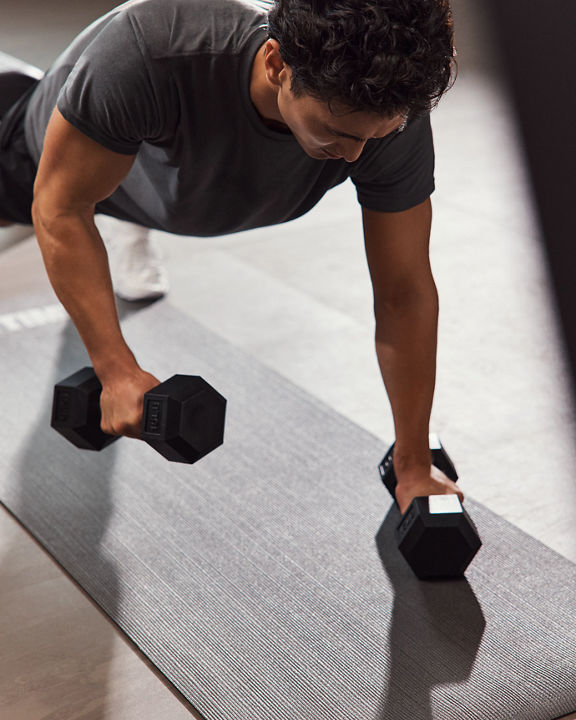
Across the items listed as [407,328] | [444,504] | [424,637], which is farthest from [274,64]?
[424,637]

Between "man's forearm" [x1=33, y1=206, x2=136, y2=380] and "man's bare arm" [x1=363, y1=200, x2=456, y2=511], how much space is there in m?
0.50

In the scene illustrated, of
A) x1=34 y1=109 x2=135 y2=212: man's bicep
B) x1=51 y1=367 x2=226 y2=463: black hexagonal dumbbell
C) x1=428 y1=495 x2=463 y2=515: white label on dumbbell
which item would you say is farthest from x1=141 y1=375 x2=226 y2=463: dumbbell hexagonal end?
x1=428 y1=495 x2=463 y2=515: white label on dumbbell

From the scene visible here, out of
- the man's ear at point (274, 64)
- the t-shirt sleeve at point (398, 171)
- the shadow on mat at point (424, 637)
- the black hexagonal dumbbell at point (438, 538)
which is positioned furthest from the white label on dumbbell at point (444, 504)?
the man's ear at point (274, 64)

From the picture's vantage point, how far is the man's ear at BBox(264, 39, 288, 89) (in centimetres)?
134

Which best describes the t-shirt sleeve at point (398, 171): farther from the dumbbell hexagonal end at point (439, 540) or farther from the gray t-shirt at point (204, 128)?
the dumbbell hexagonal end at point (439, 540)

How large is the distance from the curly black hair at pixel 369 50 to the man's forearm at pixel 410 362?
1.76 ft

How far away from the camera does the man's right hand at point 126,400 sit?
1.46 metres

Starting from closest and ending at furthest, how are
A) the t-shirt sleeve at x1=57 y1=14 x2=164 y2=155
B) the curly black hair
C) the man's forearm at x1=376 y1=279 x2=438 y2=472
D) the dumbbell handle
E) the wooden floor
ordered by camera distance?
the curly black hair, the t-shirt sleeve at x1=57 y1=14 x2=164 y2=155, the wooden floor, the man's forearm at x1=376 y1=279 x2=438 y2=472, the dumbbell handle

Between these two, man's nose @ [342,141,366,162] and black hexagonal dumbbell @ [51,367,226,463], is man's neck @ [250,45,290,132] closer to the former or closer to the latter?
man's nose @ [342,141,366,162]

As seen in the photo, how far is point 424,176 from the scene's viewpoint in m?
1.66

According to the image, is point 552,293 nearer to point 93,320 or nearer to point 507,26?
point 507,26

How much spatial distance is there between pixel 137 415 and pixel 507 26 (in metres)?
0.81

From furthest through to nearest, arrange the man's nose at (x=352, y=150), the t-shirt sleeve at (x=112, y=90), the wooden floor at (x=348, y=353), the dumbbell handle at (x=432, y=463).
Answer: the dumbbell handle at (x=432, y=463) < the wooden floor at (x=348, y=353) < the t-shirt sleeve at (x=112, y=90) < the man's nose at (x=352, y=150)

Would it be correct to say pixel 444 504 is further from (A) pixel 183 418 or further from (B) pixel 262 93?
(B) pixel 262 93
